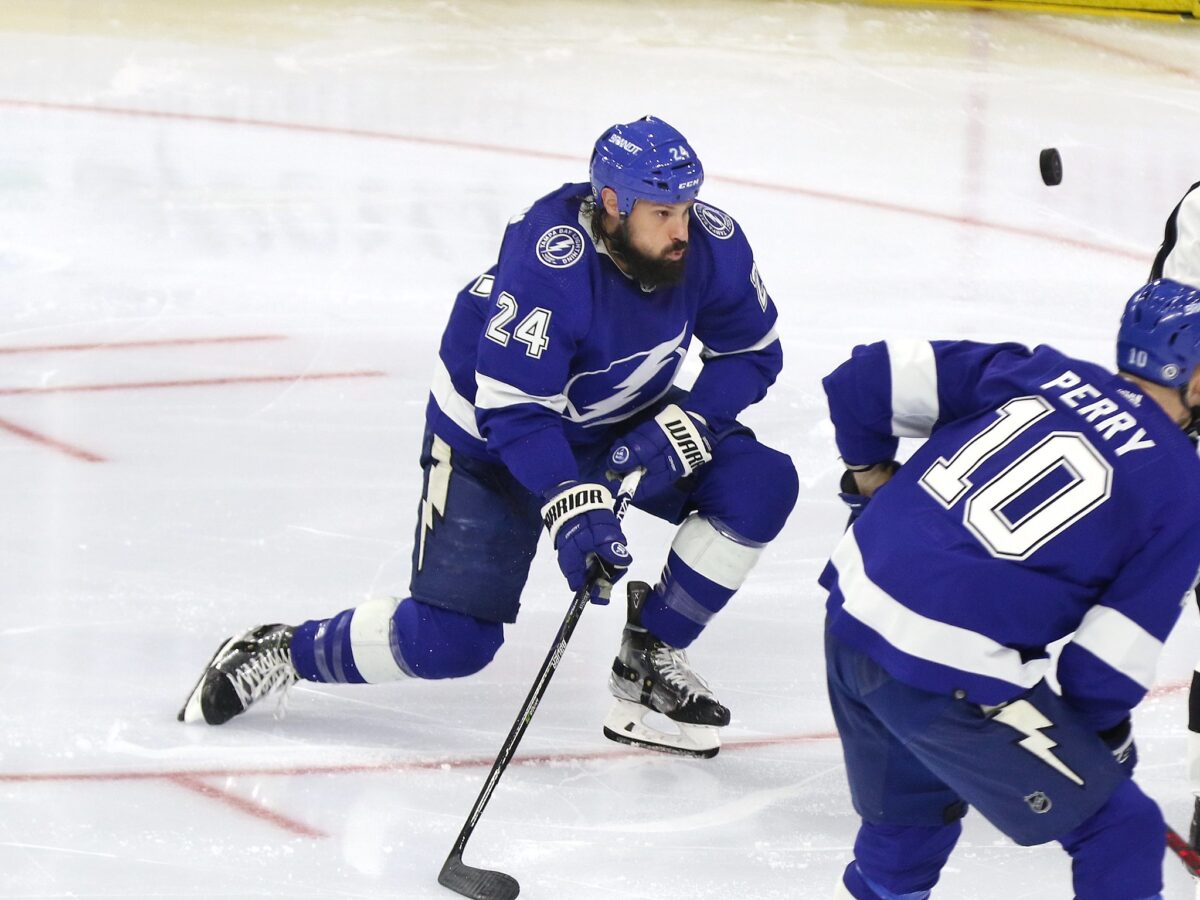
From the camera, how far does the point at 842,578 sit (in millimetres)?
2285

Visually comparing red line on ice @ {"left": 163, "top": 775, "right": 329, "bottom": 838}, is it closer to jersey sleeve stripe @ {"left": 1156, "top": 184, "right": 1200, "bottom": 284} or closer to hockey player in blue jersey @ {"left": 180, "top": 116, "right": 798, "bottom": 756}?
hockey player in blue jersey @ {"left": 180, "top": 116, "right": 798, "bottom": 756}

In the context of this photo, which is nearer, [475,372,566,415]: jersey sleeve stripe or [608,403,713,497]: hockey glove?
[475,372,566,415]: jersey sleeve stripe

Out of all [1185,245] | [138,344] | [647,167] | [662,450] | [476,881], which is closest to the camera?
[476,881]

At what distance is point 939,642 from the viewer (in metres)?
2.14

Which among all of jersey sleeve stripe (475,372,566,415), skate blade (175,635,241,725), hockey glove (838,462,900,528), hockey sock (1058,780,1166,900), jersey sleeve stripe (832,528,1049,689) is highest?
jersey sleeve stripe (832,528,1049,689)

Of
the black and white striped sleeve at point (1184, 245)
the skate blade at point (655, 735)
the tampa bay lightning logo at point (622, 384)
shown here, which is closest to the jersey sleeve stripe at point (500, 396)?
the tampa bay lightning logo at point (622, 384)

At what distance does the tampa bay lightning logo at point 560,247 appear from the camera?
9.62 feet

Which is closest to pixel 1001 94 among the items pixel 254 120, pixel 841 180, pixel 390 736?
pixel 841 180

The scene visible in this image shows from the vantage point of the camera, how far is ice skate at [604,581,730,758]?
3107mm

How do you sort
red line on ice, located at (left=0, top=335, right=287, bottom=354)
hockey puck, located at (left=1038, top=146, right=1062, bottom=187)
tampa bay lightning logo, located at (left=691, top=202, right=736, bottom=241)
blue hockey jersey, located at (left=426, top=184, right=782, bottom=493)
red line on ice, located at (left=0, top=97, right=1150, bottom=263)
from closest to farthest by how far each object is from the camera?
blue hockey jersey, located at (left=426, top=184, right=782, bottom=493), tampa bay lightning logo, located at (left=691, top=202, right=736, bottom=241), hockey puck, located at (left=1038, top=146, right=1062, bottom=187), red line on ice, located at (left=0, top=335, right=287, bottom=354), red line on ice, located at (left=0, top=97, right=1150, bottom=263)

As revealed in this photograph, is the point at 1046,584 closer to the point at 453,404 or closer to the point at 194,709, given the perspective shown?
the point at 453,404

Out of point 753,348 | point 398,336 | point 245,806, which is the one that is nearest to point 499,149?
point 398,336

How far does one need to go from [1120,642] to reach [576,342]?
1.16m

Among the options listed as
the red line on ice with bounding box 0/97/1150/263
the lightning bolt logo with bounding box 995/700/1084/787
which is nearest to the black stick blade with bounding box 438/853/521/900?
the lightning bolt logo with bounding box 995/700/1084/787
